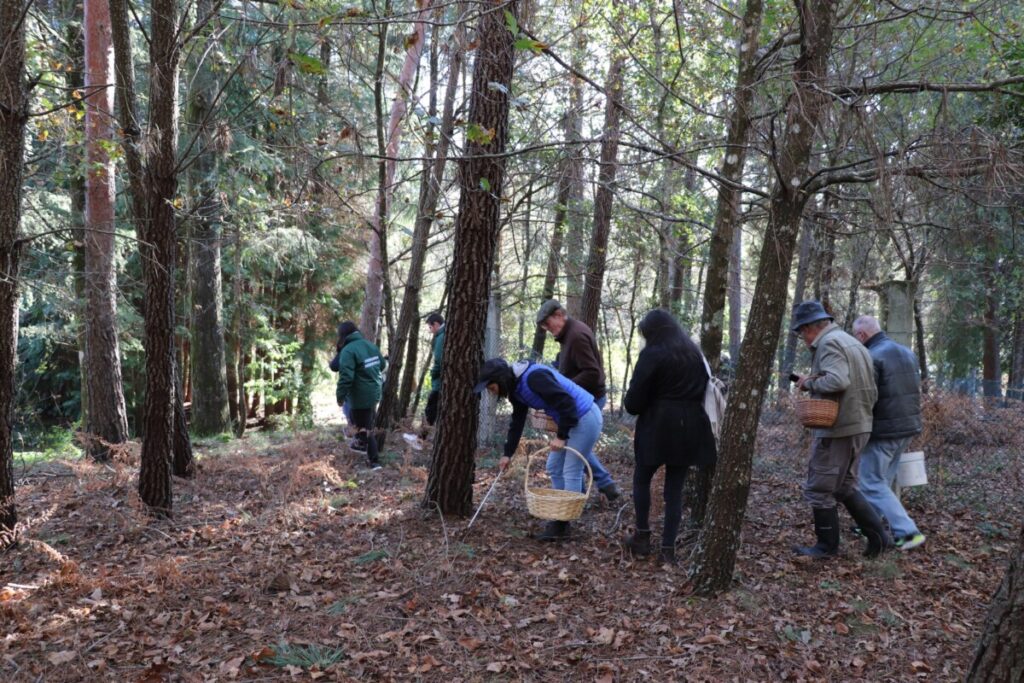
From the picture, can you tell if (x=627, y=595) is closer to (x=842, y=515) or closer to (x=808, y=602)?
(x=808, y=602)

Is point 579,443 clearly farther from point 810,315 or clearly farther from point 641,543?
point 810,315

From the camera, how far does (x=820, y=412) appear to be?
504 centimetres

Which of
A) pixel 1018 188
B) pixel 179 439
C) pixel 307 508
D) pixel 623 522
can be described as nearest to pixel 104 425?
pixel 179 439

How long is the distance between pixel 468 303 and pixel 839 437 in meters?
3.17

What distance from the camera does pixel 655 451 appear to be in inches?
192

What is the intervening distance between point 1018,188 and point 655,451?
2.75 m

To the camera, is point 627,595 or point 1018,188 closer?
point 1018,188

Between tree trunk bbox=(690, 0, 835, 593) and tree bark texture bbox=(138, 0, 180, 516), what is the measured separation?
15.5 ft

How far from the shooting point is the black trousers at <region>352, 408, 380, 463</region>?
830cm

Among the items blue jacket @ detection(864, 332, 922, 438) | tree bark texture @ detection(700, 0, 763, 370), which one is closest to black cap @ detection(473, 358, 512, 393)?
tree bark texture @ detection(700, 0, 763, 370)

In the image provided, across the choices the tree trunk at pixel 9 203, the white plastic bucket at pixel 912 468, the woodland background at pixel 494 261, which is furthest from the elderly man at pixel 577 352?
the tree trunk at pixel 9 203

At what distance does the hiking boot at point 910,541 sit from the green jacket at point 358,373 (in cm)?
601

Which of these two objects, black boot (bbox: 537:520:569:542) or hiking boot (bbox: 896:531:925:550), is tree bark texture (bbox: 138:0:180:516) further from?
hiking boot (bbox: 896:531:925:550)

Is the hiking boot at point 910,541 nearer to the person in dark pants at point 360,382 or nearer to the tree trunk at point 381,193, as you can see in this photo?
the person in dark pants at point 360,382
